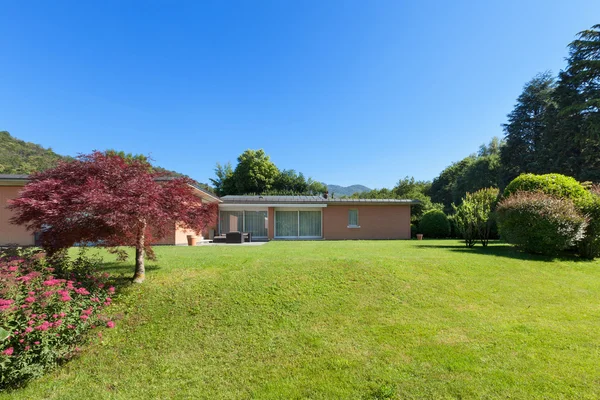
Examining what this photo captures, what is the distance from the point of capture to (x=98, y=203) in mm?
5027

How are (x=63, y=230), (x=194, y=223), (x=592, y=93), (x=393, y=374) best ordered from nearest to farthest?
(x=393, y=374), (x=63, y=230), (x=194, y=223), (x=592, y=93)

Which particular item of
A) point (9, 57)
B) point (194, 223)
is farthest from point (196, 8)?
point (194, 223)

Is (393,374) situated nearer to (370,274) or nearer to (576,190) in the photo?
(370,274)

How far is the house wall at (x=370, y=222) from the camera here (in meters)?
20.3

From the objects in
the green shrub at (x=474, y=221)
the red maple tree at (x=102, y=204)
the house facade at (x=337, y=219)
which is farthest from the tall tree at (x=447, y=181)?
the red maple tree at (x=102, y=204)

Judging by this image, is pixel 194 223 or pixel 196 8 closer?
pixel 194 223

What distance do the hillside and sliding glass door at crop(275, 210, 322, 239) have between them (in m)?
30.7

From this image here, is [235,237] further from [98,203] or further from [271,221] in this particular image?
[98,203]

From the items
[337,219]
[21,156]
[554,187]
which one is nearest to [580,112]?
[554,187]

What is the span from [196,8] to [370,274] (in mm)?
12000

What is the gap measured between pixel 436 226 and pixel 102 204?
21331mm

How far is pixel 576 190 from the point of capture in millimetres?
10883

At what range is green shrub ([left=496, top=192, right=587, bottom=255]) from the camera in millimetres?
9477

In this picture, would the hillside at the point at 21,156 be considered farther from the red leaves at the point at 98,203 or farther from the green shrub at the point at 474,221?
the green shrub at the point at 474,221
